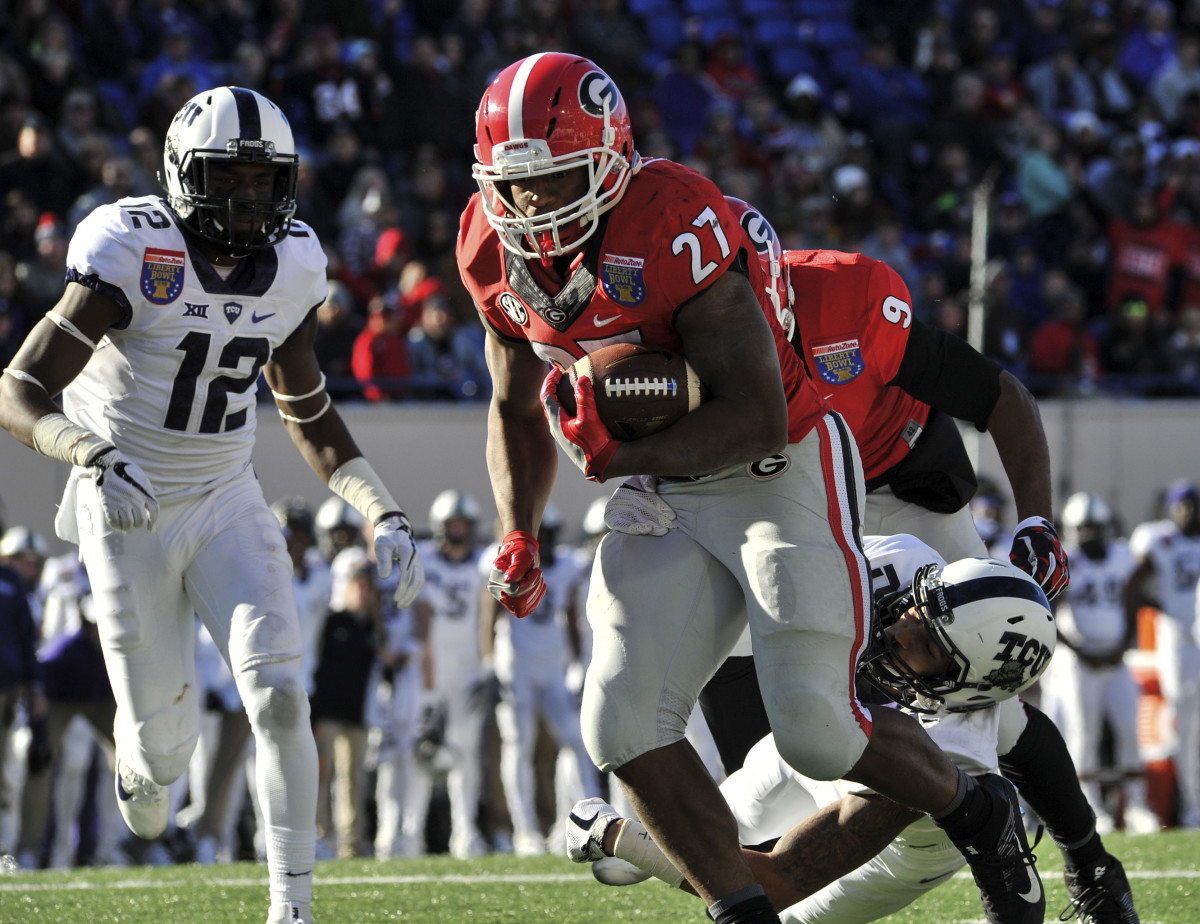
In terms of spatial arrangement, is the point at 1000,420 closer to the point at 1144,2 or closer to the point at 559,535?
the point at 559,535

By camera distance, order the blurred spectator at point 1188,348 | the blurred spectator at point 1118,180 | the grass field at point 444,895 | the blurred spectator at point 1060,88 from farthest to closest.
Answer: the blurred spectator at point 1060,88
the blurred spectator at point 1118,180
the blurred spectator at point 1188,348
the grass field at point 444,895

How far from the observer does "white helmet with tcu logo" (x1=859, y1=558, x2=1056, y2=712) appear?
3.35 metres

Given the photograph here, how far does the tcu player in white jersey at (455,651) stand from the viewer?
8586 mm

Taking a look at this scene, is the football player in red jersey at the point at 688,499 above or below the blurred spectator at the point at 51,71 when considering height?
below

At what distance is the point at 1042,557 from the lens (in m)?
3.63

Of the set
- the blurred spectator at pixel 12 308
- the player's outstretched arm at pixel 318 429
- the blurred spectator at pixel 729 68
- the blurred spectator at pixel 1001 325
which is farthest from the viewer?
the blurred spectator at pixel 729 68

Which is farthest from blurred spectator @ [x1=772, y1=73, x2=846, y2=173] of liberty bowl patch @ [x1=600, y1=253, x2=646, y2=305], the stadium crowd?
liberty bowl patch @ [x1=600, y1=253, x2=646, y2=305]

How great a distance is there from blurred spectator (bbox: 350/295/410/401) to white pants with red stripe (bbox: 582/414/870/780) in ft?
20.9

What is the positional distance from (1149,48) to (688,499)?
12052 mm

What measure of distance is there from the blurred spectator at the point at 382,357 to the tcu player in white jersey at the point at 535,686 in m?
1.40

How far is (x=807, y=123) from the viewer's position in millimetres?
12648

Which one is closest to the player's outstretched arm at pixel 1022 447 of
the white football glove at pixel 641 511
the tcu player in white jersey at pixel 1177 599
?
the white football glove at pixel 641 511

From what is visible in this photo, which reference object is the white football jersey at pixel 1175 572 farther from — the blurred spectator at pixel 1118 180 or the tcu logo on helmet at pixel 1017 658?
the tcu logo on helmet at pixel 1017 658

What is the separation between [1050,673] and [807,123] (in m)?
5.07
